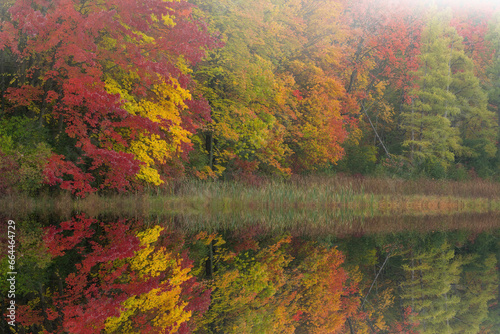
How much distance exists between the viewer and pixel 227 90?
60.7ft

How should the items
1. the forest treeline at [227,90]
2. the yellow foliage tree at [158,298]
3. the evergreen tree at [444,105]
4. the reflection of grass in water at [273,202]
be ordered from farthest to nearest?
the evergreen tree at [444,105]
the reflection of grass in water at [273,202]
the forest treeline at [227,90]
the yellow foliage tree at [158,298]

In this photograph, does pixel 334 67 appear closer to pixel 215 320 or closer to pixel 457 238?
pixel 457 238

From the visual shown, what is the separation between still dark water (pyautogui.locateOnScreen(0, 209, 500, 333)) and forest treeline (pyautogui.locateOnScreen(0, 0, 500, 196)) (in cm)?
331

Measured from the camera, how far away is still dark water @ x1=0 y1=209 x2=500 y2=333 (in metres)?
4.53

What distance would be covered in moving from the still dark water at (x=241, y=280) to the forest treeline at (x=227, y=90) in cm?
331

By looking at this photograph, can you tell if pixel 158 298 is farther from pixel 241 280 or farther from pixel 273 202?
pixel 273 202

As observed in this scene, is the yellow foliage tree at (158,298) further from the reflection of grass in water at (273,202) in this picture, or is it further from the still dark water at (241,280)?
the reflection of grass in water at (273,202)

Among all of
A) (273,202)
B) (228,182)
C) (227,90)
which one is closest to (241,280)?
(273,202)

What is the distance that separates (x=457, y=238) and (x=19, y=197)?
10501 mm

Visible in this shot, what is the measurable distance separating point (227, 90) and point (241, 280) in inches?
515

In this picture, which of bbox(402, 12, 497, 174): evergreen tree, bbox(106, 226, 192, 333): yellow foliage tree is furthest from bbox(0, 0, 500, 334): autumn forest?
bbox(402, 12, 497, 174): evergreen tree

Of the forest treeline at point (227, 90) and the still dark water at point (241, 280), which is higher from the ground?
the forest treeline at point (227, 90)

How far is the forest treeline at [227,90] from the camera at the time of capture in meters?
12.6

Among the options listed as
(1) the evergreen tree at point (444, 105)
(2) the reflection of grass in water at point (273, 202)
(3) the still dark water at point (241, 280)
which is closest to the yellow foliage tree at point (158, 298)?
(3) the still dark water at point (241, 280)
